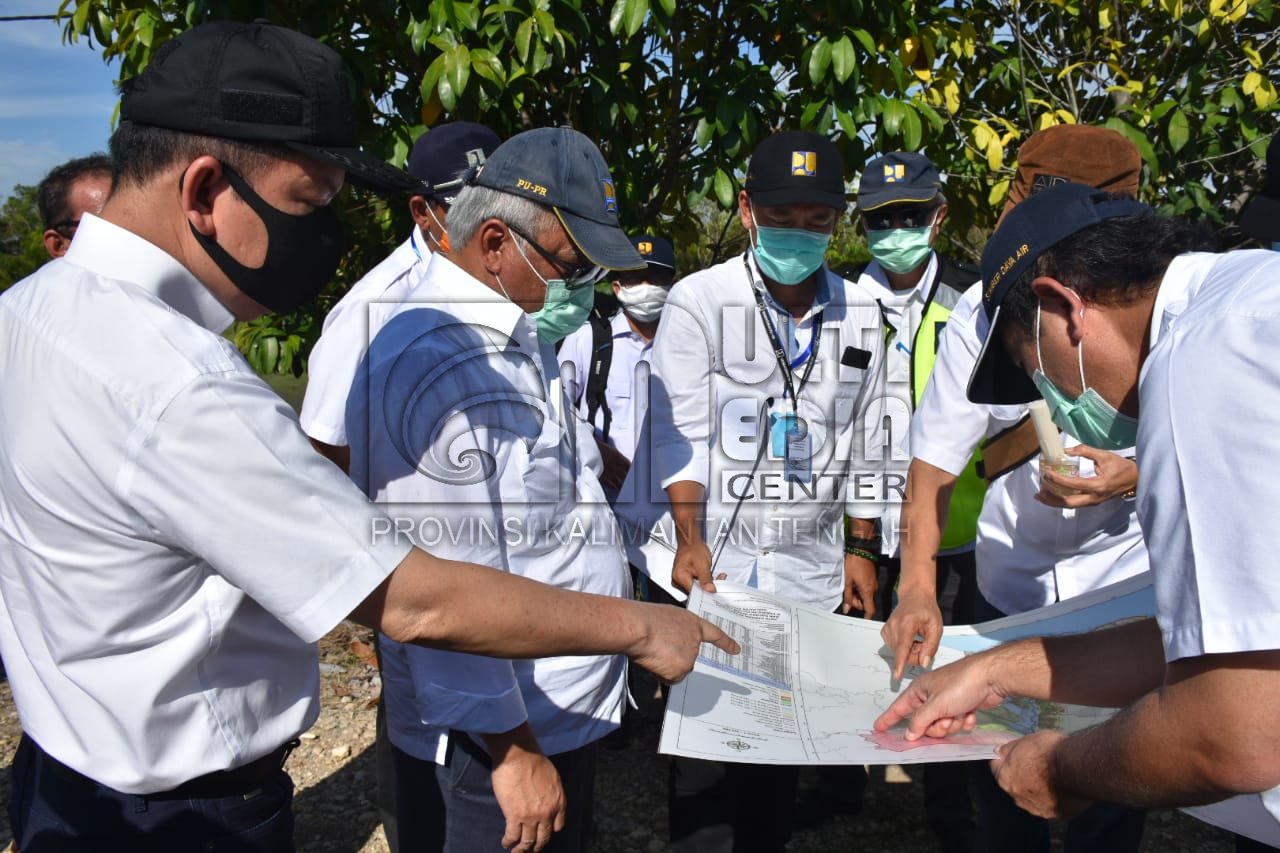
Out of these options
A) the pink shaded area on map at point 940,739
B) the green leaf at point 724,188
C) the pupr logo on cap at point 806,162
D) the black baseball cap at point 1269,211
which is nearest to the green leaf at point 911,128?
the green leaf at point 724,188

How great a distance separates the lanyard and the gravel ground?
1.70 meters

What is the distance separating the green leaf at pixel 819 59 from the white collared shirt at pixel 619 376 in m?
1.50

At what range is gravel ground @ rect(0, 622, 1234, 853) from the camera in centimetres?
346

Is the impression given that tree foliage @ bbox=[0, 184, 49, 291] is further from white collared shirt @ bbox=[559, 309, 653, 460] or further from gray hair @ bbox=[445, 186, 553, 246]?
gray hair @ bbox=[445, 186, 553, 246]

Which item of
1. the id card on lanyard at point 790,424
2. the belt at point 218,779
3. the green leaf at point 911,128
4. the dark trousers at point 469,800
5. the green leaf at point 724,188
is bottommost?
the dark trousers at point 469,800

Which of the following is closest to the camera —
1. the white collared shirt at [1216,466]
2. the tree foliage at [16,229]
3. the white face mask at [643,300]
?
the white collared shirt at [1216,466]

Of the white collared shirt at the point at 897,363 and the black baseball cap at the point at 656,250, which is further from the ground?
the black baseball cap at the point at 656,250

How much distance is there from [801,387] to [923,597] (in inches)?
36.2

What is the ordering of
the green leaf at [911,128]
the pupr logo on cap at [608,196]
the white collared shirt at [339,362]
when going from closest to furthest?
the pupr logo on cap at [608,196], the white collared shirt at [339,362], the green leaf at [911,128]

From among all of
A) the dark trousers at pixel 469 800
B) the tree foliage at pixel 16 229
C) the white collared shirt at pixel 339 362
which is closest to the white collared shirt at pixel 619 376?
the white collared shirt at pixel 339 362

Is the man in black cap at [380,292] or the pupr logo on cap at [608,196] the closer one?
the pupr logo on cap at [608,196]

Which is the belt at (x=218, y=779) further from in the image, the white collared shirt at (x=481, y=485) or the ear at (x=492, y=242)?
the ear at (x=492, y=242)

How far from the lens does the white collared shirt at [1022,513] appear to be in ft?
7.99

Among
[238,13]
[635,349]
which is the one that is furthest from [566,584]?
[635,349]
